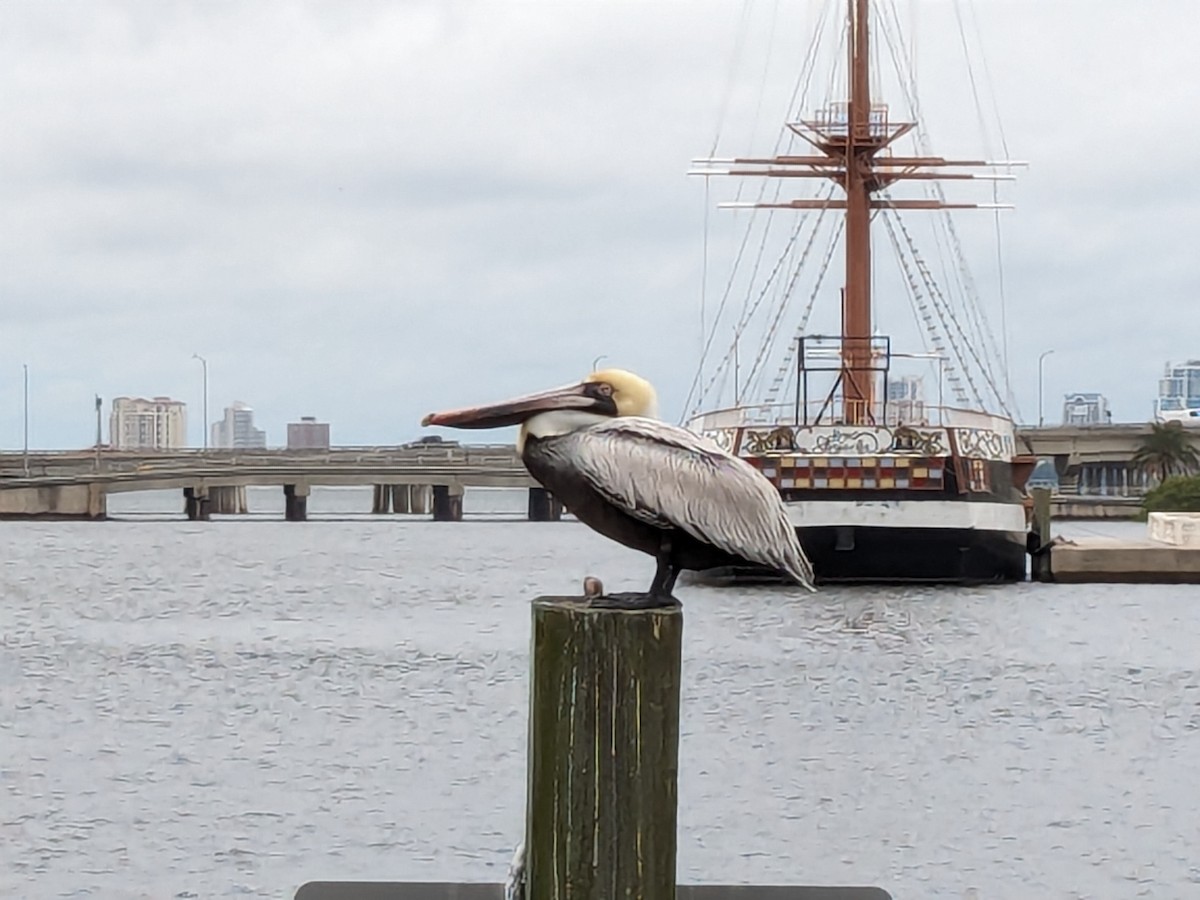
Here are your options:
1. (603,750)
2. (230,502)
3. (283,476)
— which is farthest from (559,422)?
(230,502)

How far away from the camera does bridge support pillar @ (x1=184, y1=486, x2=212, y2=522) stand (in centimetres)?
13512

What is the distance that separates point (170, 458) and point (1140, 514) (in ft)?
200

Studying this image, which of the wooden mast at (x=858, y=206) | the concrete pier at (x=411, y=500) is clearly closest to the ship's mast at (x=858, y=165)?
the wooden mast at (x=858, y=206)

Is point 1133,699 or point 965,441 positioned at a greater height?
point 965,441

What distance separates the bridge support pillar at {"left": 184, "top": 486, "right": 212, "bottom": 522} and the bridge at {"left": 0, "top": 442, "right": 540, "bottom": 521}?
0.20 feet

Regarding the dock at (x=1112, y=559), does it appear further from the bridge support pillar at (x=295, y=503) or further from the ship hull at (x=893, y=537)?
the bridge support pillar at (x=295, y=503)

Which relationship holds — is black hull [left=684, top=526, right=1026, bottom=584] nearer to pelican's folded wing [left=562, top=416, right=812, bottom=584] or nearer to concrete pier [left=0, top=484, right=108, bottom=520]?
pelican's folded wing [left=562, top=416, right=812, bottom=584]

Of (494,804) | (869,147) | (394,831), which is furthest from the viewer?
(869,147)

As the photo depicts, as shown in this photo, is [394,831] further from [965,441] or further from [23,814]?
[965,441]

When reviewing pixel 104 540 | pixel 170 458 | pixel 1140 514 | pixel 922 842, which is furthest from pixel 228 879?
pixel 170 458

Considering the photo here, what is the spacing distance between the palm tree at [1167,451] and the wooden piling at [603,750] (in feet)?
392

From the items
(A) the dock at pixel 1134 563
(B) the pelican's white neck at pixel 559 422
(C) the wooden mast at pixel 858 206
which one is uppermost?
(C) the wooden mast at pixel 858 206

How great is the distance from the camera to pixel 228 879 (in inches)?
649

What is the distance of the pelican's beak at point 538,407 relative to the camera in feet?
24.3
